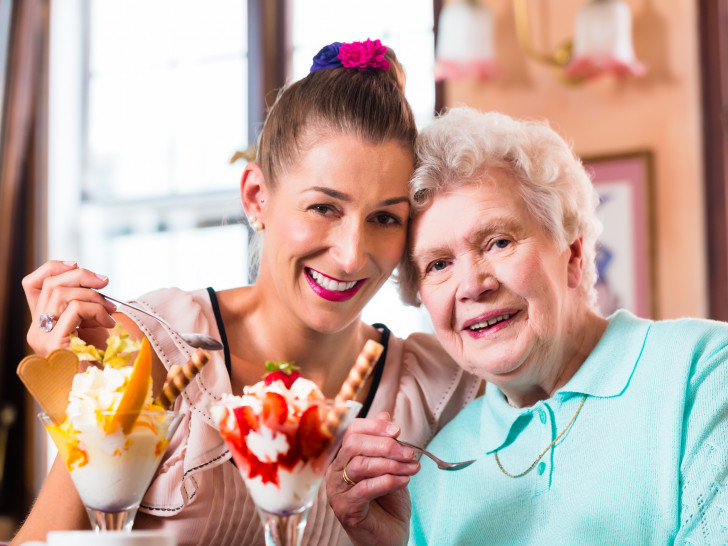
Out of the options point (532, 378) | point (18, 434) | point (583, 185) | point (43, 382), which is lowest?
point (18, 434)

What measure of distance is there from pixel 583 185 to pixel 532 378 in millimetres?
444

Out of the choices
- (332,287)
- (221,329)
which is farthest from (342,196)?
(221,329)

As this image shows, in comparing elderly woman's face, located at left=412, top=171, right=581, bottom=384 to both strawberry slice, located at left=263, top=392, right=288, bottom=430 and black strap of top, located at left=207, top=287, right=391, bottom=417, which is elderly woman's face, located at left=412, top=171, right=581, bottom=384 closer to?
black strap of top, located at left=207, top=287, right=391, bottom=417

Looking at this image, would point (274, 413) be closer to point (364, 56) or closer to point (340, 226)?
point (340, 226)

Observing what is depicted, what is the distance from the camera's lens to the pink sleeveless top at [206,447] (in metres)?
1.80

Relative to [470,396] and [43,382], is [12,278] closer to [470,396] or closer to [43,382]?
[470,396]

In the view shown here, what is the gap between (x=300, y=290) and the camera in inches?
76.0

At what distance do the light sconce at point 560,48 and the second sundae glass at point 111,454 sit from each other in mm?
3241

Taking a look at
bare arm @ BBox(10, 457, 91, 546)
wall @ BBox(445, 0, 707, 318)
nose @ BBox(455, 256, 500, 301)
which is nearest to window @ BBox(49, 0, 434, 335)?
wall @ BBox(445, 0, 707, 318)

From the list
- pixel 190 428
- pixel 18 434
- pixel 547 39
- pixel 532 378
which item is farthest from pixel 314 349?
pixel 18 434

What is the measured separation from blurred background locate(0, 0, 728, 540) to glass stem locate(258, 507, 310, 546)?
303 cm

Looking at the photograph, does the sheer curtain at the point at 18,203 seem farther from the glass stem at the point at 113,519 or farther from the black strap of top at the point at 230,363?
the glass stem at the point at 113,519

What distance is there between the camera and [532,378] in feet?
5.90

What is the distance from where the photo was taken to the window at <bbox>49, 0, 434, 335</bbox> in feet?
16.8
